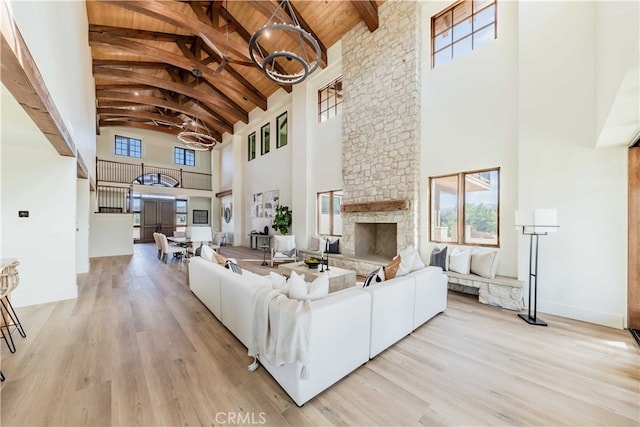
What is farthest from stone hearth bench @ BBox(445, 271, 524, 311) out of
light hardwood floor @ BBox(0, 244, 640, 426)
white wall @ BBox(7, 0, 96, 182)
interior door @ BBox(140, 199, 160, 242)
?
interior door @ BBox(140, 199, 160, 242)

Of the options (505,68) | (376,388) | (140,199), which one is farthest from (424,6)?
(140,199)

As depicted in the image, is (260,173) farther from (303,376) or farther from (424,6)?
(303,376)

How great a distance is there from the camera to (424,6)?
498 cm

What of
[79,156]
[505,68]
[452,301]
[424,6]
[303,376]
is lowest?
[452,301]

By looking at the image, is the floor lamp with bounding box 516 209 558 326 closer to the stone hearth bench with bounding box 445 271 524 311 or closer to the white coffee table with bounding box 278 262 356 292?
the stone hearth bench with bounding box 445 271 524 311

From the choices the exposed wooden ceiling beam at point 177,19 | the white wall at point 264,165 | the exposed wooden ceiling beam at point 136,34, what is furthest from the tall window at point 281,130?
the exposed wooden ceiling beam at point 136,34

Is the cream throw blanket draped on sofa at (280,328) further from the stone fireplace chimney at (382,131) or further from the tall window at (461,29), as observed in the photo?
the tall window at (461,29)

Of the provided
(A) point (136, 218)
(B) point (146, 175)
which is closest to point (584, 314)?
(B) point (146, 175)

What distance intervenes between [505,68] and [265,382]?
552 centimetres

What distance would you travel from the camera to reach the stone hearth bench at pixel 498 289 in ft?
11.6

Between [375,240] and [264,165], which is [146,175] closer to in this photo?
[264,165]

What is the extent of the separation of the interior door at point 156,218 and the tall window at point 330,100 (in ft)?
35.1

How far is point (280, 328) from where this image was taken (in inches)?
70.2

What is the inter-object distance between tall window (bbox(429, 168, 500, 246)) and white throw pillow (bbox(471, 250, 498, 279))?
367 mm
